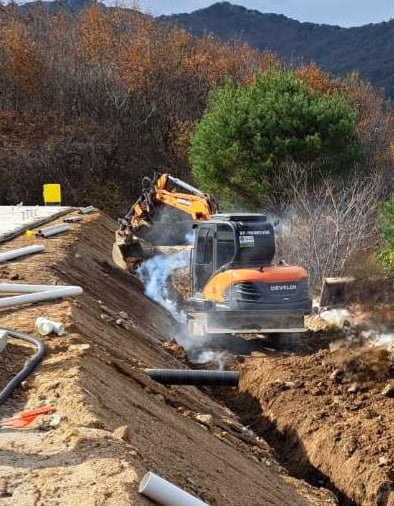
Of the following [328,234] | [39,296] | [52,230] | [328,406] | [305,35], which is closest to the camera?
[328,406]

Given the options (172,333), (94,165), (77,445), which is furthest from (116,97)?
(77,445)

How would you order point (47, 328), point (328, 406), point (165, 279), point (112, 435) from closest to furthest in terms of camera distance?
point (112, 435) < point (47, 328) < point (328, 406) < point (165, 279)

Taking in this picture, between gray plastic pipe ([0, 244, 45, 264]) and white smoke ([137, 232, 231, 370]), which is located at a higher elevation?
gray plastic pipe ([0, 244, 45, 264])

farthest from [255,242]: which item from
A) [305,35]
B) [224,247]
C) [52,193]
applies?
[305,35]

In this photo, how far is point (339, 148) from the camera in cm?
2241

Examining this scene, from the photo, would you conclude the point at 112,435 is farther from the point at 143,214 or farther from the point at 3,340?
the point at 143,214

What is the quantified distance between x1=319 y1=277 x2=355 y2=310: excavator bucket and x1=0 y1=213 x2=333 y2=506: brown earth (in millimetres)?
5400

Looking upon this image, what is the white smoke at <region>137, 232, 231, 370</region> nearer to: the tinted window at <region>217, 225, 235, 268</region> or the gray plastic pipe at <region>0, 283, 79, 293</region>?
the tinted window at <region>217, 225, 235, 268</region>

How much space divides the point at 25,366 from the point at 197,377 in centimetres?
190

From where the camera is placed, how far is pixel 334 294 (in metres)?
14.7

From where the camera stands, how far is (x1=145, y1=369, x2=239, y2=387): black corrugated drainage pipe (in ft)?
24.0

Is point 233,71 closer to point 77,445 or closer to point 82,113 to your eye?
point 82,113

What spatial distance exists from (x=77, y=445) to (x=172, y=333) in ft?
28.6

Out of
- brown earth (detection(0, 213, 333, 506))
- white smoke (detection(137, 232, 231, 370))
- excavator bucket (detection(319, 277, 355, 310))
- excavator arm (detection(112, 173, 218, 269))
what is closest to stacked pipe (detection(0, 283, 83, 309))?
brown earth (detection(0, 213, 333, 506))
